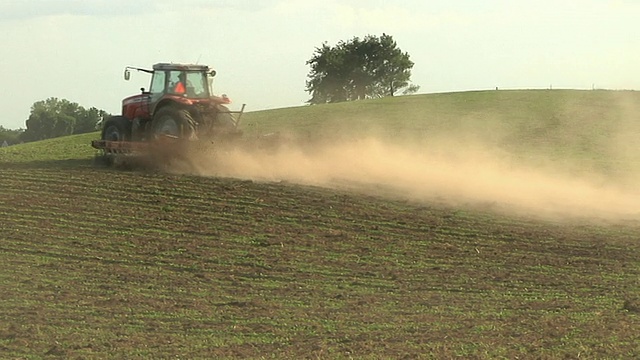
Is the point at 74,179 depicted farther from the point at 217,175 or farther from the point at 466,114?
the point at 466,114

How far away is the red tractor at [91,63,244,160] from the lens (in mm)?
19938

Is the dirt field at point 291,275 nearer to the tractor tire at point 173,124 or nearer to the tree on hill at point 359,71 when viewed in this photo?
the tractor tire at point 173,124

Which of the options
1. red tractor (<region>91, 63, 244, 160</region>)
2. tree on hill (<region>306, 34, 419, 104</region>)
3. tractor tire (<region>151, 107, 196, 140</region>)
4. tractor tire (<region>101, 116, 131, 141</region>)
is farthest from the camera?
tree on hill (<region>306, 34, 419, 104</region>)

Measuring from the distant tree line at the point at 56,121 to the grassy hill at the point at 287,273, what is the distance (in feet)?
216

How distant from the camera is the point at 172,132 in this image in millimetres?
19953

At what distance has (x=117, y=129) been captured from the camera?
2169 cm

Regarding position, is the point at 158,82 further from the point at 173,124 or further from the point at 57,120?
the point at 57,120

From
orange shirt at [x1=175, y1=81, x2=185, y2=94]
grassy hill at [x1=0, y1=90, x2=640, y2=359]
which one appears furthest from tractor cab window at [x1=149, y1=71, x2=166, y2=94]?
grassy hill at [x1=0, y1=90, x2=640, y2=359]

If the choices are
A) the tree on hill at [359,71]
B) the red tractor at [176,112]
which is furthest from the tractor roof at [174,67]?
the tree on hill at [359,71]

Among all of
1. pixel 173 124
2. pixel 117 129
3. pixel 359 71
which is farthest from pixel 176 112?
pixel 359 71

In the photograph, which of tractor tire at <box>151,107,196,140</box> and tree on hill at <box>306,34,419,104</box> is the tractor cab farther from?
tree on hill at <box>306,34,419,104</box>

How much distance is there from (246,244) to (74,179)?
6.82 meters

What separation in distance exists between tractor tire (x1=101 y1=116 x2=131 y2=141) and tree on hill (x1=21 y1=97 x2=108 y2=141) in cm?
6219

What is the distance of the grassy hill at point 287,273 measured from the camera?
9.07 m
